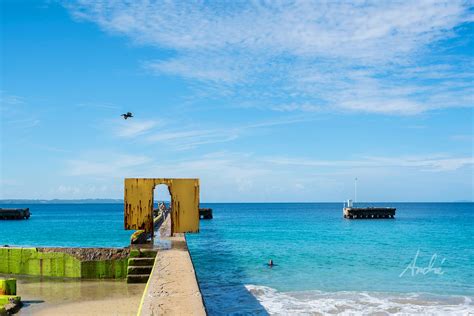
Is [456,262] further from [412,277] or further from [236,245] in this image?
[236,245]

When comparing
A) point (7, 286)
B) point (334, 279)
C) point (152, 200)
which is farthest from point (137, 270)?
point (334, 279)

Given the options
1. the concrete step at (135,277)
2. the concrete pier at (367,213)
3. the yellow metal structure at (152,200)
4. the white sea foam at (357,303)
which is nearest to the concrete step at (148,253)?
the concrete step at (135,277)

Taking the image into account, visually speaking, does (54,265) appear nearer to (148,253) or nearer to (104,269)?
(104,269)

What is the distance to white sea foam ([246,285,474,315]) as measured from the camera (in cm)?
1617

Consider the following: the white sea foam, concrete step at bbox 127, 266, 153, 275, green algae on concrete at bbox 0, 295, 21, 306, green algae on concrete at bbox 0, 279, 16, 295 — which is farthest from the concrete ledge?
the white sea foam

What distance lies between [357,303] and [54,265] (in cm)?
1131

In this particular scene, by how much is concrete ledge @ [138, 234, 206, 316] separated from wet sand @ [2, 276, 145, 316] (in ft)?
4.55

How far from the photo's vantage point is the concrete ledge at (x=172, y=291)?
8.58 meters

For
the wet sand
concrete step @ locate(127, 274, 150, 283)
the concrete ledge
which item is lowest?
the wet sand

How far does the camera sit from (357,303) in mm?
17375

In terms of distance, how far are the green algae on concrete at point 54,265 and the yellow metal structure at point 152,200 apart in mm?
2541

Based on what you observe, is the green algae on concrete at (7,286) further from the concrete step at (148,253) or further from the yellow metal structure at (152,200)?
the yellow metal structure at (152,200)

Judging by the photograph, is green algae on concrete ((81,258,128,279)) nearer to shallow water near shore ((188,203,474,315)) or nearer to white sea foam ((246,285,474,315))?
shallow water near shore ((188,203,474,315))

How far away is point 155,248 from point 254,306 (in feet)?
13.5
